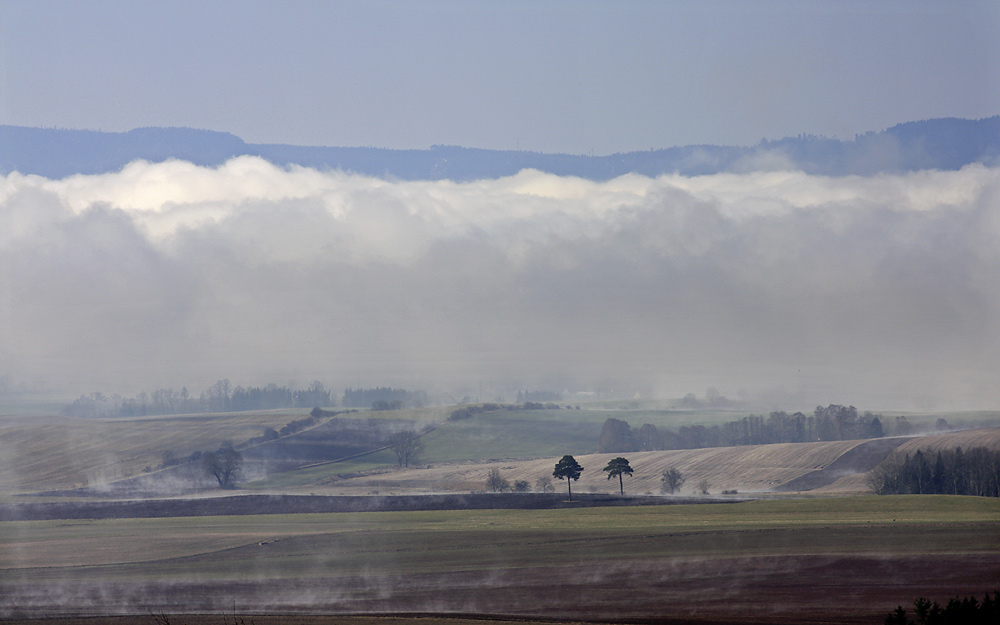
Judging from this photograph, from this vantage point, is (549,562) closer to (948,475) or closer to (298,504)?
(298,504)

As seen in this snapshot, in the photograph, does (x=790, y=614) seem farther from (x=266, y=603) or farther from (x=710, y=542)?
(x=266, y=603)

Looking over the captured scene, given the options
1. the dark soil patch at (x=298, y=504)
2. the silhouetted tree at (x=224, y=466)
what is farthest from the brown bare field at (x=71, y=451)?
the dark soil patch at (x=298, y=504)

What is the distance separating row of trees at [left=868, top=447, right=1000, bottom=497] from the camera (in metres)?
123

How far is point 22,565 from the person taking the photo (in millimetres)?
93438

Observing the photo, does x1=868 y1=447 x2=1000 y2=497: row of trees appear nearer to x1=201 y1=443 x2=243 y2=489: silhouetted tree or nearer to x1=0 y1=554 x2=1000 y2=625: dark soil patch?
x1=0 y1=554 x2=1000 y2=625: dark soil patch

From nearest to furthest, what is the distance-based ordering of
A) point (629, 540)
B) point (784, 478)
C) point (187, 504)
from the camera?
point (629, 540) → point (187, 504) → point (784, 478)

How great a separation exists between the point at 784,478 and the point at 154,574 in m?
106

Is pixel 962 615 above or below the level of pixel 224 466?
above

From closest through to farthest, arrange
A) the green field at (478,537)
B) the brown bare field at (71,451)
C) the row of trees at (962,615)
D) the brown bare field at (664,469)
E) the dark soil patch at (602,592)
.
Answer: the row of trees at (962,615) → the dark soil patch at (602,592) → the green field at (478,537) → the brown bare field at (664,469) → the brown bare field at (71,451)

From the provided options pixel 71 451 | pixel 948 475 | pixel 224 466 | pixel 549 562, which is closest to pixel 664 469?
pixel 948 475

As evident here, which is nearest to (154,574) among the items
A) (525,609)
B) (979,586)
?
(525,609)

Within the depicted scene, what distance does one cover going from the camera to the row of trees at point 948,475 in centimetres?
12288

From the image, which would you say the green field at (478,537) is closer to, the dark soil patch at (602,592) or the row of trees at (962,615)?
the dark soil patch at (602,592)

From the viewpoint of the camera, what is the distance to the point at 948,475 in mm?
127375
